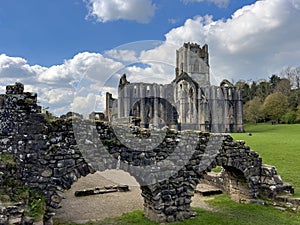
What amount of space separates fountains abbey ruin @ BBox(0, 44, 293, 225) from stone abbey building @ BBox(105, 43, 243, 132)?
33134 mm

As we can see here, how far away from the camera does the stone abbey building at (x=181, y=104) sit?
46.3 metres

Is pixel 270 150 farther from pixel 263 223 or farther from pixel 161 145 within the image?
pixel 161 145

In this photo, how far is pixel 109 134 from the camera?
8477 millimetres

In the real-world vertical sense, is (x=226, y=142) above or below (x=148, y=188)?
above

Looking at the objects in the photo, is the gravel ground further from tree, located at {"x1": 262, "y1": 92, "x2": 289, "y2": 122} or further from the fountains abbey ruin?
tree, located at {"x1": 262, "y1": 92, "x2": 289, "y2": 122}

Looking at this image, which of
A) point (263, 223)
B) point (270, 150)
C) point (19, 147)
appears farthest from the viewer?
point (270, 150)

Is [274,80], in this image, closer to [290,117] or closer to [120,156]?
[290,117]

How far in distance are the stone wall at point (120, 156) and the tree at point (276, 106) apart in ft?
145

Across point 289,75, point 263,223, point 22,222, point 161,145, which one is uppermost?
point 289,75

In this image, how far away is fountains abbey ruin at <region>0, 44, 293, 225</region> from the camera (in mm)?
7582

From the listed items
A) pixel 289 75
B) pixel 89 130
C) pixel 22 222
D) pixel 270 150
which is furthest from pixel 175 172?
pixel 289 75

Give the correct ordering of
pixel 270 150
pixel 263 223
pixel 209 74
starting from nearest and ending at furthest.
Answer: pixel 263 223 → pixel 270 150 → pixel 209 74

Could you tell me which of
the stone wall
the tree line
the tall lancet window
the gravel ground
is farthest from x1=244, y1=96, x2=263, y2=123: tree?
the stone wall

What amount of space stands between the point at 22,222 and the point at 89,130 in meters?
2.90
